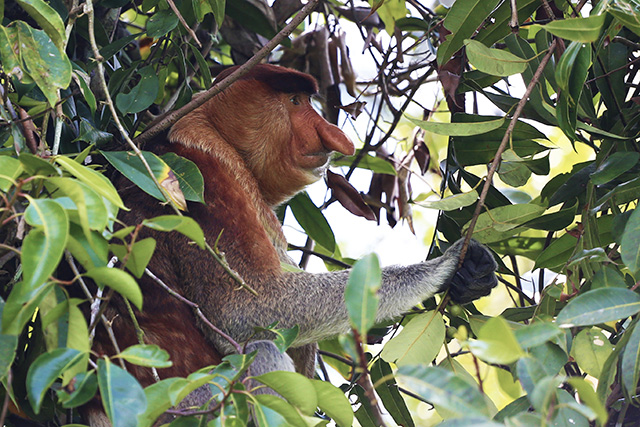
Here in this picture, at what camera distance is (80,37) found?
123 inches

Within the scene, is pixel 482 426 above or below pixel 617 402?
above

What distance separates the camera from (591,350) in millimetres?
2170

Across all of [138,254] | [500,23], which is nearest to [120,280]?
[138,254]

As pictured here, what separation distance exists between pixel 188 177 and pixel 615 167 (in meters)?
1.39

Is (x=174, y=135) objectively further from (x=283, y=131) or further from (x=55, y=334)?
(x=55, y=334)

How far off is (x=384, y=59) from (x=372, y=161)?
49cm

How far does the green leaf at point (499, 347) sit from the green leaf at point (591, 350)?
3.71 feet

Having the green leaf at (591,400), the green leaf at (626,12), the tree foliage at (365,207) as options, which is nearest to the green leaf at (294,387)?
the tree foliage at (365,207)

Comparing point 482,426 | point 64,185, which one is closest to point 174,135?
point 64,185

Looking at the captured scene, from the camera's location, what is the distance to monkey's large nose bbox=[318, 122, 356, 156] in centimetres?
304

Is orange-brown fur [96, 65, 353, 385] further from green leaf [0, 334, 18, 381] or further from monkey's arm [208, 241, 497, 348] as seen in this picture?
green leaf [0, 334, 18, 381]

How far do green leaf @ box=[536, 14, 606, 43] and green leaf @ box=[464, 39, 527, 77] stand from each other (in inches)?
18.4

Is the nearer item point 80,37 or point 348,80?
point 80,37

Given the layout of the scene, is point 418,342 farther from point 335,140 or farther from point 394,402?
point 335,140
